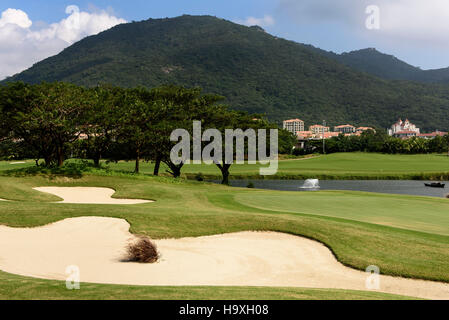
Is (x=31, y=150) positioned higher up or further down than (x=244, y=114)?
further down

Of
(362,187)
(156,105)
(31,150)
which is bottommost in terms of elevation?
(362,187)

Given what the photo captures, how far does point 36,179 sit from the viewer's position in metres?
30.4

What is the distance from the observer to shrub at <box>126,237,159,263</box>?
1121cm

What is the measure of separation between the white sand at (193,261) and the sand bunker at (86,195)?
8851 millimetres

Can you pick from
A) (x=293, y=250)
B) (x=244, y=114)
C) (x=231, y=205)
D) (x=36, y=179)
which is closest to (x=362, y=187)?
(x=244, y=114)

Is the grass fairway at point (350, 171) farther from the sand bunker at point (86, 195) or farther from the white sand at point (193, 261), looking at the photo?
the white sand at point (193, 261)

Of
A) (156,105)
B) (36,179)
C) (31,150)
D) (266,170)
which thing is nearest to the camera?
(36,179)

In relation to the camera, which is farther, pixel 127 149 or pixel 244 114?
pixel 244 114

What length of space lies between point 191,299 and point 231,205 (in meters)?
15.0

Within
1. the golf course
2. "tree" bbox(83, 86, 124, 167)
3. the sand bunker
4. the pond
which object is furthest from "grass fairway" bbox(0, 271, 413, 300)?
the pond

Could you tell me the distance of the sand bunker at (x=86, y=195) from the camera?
79.3 ft

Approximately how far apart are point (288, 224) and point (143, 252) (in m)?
6.16
